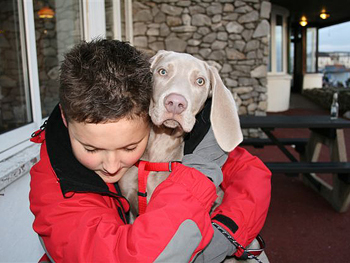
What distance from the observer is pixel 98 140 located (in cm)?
104

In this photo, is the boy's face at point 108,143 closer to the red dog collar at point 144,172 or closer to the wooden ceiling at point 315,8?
the red dog collar at point 144,172

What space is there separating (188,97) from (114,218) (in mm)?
513

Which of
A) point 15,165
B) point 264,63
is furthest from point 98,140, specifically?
point 264,63

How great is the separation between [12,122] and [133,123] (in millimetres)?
1400

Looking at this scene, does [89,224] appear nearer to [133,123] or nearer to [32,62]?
[133,123]

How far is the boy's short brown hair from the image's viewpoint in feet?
3.27

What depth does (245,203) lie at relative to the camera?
129 cm

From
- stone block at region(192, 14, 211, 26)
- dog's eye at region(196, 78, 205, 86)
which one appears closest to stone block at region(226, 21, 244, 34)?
stone block at region(192, 14, 211, 26)

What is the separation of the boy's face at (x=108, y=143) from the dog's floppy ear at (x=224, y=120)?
0.32m

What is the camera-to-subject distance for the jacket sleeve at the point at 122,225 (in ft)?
3.00

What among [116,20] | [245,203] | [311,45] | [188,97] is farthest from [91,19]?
[311,45]

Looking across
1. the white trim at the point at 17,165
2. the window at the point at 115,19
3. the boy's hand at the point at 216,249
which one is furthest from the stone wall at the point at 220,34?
the boy's hand at the point at 216,249

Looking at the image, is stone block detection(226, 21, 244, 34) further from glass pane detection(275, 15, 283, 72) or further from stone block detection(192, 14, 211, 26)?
glass pane detection(275, 15, 283, 72)

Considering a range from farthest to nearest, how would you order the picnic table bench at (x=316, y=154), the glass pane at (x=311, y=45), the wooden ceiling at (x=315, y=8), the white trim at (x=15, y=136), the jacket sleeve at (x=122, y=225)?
the glass pane at (x=311, y=45)
the wooden ceiling at (x=315, y=8)
the picnic table bench at (x=316, y=154)
the white trim at (x=15, y=136)
the jacket sleeve at (x=122, y=225)
